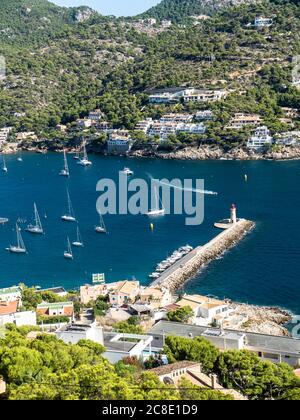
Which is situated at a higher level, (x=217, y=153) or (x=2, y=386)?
(x=217, y=153)

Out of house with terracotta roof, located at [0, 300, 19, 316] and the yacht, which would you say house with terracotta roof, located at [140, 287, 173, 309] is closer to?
house with terracotta roof, located at [0, 300, 19, 316]

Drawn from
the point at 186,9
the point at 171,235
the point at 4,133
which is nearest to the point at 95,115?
the point at 4,133

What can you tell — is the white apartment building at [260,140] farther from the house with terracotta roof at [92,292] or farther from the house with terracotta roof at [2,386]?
the house with terracotta roof at [2,386]

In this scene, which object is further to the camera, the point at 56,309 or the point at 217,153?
the point at 217,153

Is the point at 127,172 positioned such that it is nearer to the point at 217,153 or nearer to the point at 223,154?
the point at 217,153

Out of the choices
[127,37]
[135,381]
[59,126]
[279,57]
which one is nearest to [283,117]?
[279,57]

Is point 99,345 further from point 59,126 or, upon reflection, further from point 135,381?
point 59,126
